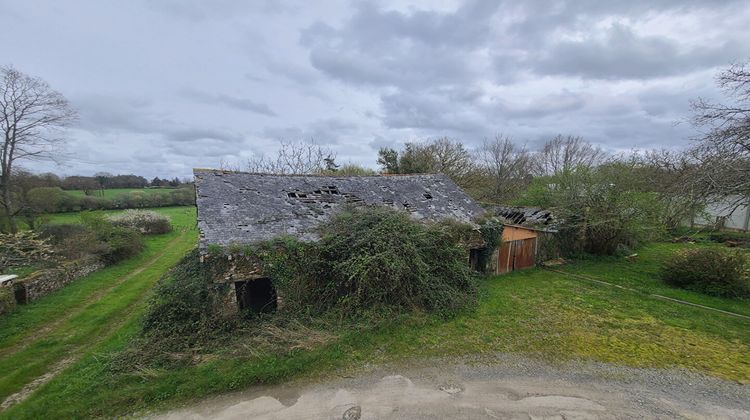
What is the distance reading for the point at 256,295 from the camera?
10.6 m

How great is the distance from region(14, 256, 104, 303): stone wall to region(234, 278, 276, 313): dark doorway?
9610 mm

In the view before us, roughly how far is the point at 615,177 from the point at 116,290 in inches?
1050

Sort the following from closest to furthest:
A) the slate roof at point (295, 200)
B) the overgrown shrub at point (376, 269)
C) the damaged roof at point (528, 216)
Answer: the overgrown shrub at point (376, 269) → the slate roof at point (295, 200) → the damaged roof at point (528, 216)

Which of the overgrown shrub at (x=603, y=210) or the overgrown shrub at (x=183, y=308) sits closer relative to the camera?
the overgrown shrub at (x=183, y=308)

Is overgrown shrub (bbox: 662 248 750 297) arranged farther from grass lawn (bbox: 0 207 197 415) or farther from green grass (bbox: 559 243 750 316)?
grass lawn (bbox: 0 207 197 415)

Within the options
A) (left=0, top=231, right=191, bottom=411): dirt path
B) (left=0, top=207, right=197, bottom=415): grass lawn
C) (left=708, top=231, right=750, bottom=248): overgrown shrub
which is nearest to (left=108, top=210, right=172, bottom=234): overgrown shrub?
(left=0, top=207, right=197, bottom=415): grass lawn

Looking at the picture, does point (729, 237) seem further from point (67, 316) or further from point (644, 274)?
point (67, 316)

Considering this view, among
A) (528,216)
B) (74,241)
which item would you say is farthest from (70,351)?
(528,216)

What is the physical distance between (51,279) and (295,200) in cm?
1195

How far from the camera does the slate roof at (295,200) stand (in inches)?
387

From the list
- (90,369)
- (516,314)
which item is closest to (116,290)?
(90,369)

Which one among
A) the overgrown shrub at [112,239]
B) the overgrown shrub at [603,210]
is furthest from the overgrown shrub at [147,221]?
the overgrown shrub at [603,210]

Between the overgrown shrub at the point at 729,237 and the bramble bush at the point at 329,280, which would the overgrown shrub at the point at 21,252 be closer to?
the bramble bush at the point at 329,280

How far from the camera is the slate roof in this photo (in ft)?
32.2
